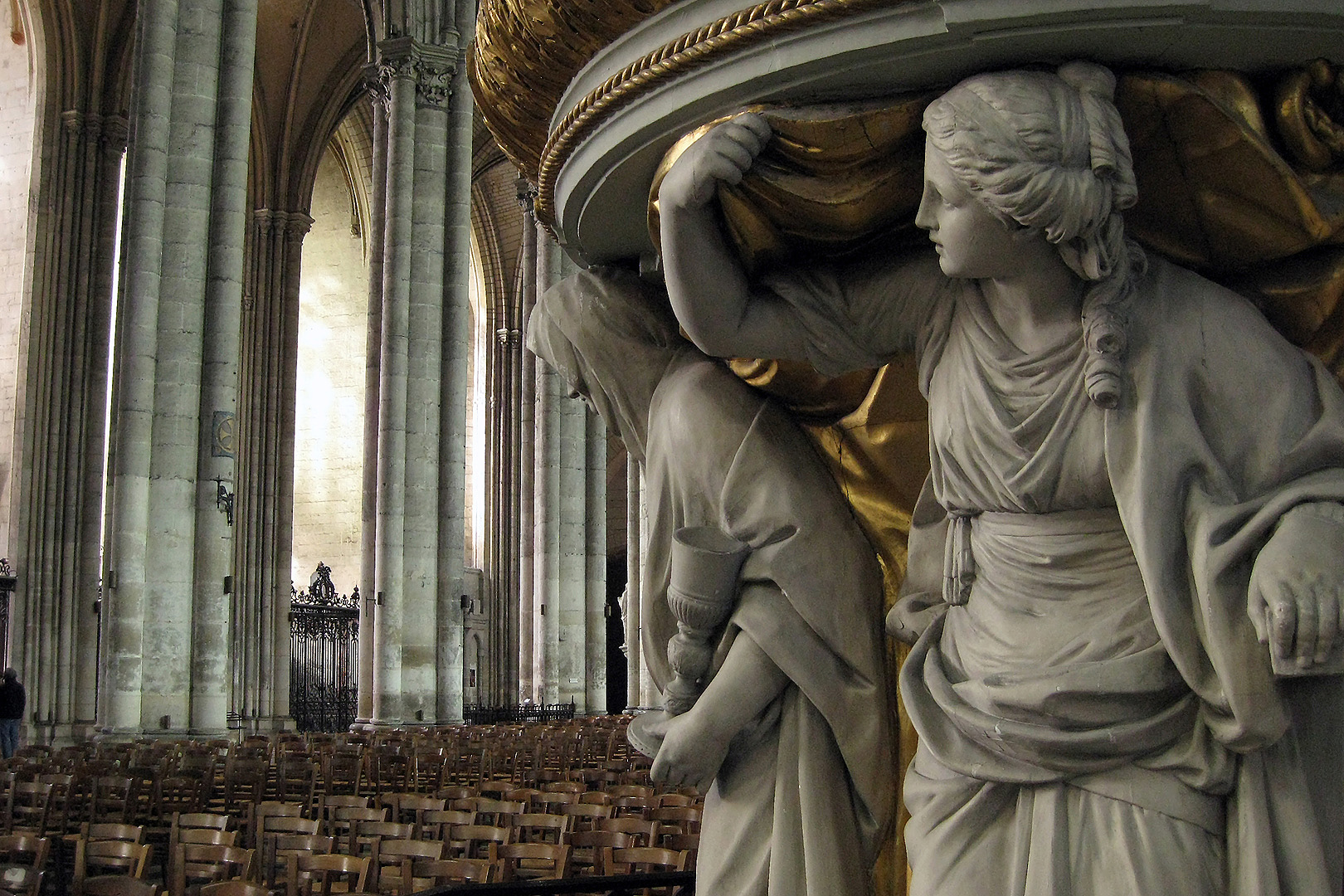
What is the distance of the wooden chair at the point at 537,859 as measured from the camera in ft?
16.8

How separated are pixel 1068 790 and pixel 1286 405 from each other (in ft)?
1.90

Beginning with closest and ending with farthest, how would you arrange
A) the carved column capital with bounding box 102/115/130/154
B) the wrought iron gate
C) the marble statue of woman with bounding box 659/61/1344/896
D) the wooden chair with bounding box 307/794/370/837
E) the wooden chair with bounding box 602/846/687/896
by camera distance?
the marble statue of woman with bounding box 659/61/1344/896
the wooden chair with bounding box 602/846/687/896
the wooden chair with bounding box 307/794/370/837
the carved column capital with bounding box 102/115/130/154
the wrought iron gate

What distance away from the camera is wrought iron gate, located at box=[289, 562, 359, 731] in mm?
29188

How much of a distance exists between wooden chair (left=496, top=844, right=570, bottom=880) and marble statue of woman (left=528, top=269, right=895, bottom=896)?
3032 millimetres

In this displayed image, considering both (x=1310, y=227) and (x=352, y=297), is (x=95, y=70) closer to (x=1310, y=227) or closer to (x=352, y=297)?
(x=352, y=297)

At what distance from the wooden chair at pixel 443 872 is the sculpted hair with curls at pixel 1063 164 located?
374 cm

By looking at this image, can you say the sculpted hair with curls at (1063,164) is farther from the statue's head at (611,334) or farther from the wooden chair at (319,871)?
the wooden chair at (319,871)

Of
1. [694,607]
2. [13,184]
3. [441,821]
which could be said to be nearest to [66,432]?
[13,184]

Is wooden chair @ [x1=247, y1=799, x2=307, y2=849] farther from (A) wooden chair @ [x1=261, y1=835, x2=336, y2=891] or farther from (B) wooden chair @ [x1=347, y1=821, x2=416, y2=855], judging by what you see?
(B) wooden chair @ [x1=347, y1=821, x2=416, y2=855]

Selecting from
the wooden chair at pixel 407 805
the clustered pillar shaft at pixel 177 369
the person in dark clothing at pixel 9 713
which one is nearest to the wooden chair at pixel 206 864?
the wooden chair at pixel 407 805

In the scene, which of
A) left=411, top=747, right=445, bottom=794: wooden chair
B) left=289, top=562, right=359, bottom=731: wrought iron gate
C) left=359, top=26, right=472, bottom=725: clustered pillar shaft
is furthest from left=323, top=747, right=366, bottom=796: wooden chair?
left=289, top=562, right=359, bottom=731: wrought iron gate

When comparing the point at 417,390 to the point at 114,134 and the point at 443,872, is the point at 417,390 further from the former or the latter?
the point at 443,872

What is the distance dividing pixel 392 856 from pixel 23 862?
180 centimetres

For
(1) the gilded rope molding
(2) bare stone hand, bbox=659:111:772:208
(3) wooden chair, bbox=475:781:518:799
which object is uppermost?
(1) the gilded rope molding
